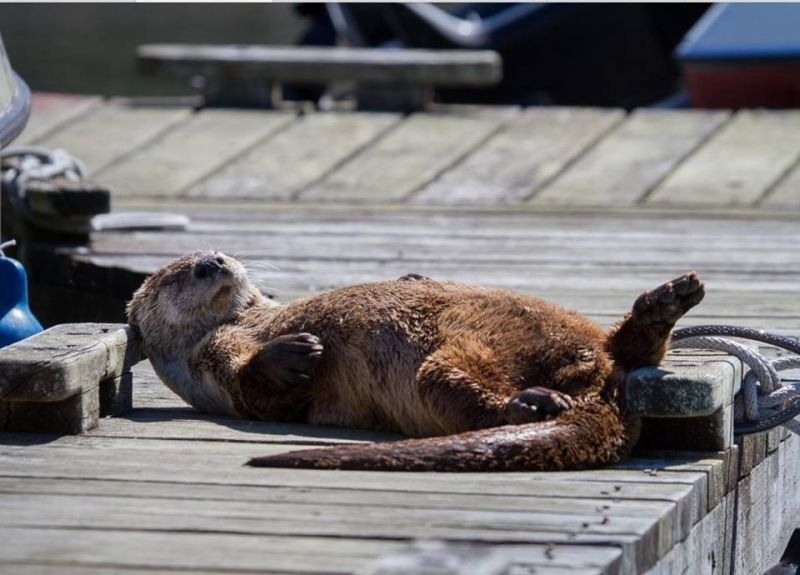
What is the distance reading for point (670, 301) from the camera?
11.9 feet

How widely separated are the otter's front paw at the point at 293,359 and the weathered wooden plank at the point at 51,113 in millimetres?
6024

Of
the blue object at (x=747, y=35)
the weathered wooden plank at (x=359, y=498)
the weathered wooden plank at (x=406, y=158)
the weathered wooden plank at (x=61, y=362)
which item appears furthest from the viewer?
the blue object at (x=747, y=35)

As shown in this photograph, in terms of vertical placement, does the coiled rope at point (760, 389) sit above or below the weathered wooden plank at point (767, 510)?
above

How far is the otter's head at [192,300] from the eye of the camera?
4.54 meters

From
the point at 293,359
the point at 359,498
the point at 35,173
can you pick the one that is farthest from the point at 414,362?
the point at 35,173

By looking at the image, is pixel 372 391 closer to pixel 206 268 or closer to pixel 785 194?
pixel 206 268

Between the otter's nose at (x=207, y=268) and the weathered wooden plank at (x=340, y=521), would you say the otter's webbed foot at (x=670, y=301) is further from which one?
the otter's nose at (x=207, y=268)

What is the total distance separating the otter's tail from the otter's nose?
980 millimetres

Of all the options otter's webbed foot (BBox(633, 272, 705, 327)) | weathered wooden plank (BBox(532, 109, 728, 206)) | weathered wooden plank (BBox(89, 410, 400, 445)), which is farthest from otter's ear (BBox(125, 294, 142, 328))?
weathered wooden plank (BBox(532, 109, 728, 206))

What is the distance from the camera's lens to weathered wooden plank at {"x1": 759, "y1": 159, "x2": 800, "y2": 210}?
8383 mm

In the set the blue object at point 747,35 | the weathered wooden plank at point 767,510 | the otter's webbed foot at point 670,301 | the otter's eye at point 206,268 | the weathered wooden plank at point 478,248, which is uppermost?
the blue object at point 747,35

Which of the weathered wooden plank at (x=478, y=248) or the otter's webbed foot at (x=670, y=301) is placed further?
the weathered wooden plank at (x=478, y=248)

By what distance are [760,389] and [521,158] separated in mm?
5299

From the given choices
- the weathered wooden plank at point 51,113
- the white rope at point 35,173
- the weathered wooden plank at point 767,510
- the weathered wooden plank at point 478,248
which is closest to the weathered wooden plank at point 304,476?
the weathered wooden plank at point 767,510
